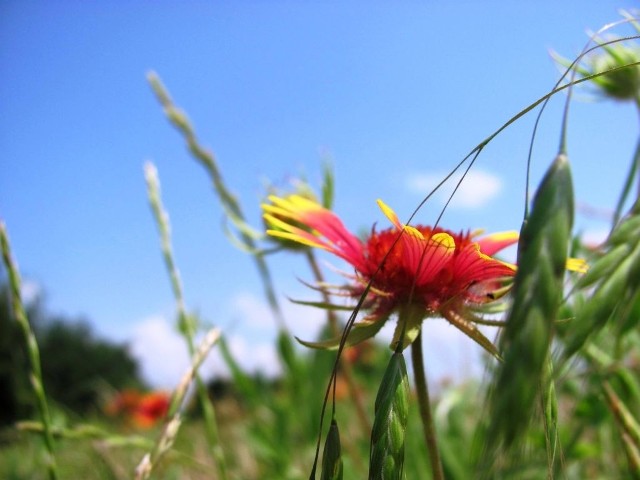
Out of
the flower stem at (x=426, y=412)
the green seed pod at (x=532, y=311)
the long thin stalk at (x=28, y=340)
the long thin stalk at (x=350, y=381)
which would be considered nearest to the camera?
the green seed pod at (x=532, y=311)

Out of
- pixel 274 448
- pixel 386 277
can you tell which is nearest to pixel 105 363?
pixel 274 448

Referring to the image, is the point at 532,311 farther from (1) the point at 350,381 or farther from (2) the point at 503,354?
(1) the point at 350,381

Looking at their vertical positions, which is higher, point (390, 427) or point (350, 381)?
point (390, 427)

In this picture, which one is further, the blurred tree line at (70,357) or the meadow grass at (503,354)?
the blurred tree line at (70,357)

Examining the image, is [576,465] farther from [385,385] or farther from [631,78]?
[385,385]

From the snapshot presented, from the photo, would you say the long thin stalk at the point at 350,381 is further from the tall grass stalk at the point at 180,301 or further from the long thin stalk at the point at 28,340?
the long thin stalk at the point at 28,340

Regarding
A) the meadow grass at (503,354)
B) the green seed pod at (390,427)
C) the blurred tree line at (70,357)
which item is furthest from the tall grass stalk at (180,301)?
the blurred tree line at (70,357)

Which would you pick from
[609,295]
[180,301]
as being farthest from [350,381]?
[609,295]

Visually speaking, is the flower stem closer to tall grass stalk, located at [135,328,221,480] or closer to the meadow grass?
the meadow grass

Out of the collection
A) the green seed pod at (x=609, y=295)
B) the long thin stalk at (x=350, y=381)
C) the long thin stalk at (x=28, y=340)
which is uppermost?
the long thin stalk at (x=28, y=340)
